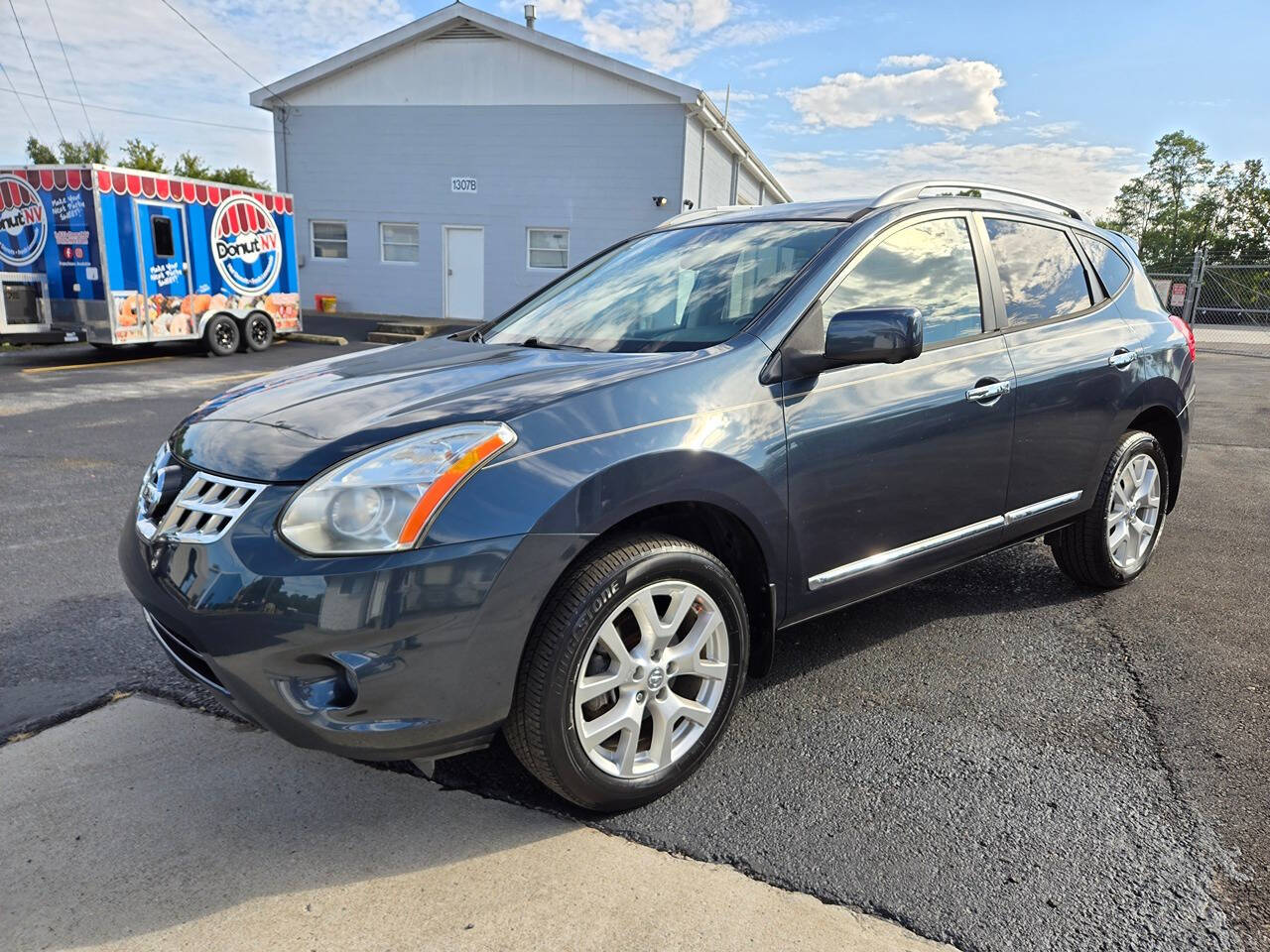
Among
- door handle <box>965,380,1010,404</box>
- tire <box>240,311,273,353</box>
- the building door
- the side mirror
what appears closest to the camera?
the side mirror

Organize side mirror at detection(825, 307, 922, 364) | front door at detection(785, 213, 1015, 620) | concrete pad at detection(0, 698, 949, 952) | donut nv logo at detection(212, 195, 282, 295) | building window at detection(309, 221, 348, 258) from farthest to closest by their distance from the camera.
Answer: building window at detection(309, 221, 348, 258), donut nv logo at detection(212, 195, 282, 295), front door at detection(785, 213, 1015, 620), side mirror at detection(825, 307, 922, 364), concrete pad at detection(0, 698, 949, 952)

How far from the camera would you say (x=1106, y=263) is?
423cm

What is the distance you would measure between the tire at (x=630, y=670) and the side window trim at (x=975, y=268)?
2.94 feet

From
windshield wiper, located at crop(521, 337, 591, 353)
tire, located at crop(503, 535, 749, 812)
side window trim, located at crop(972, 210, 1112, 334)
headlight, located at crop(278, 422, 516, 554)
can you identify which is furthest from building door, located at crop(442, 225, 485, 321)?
headlight, located at crop(278, 422, 516, 554)

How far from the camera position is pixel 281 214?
16.0 meters

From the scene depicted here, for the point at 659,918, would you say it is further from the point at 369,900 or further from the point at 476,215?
the point at 476,215

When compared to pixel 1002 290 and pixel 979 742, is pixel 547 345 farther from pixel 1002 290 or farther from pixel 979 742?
pixel 979 742

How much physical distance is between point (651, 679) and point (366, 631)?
2.67 feet

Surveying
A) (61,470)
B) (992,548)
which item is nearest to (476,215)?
(61,470)

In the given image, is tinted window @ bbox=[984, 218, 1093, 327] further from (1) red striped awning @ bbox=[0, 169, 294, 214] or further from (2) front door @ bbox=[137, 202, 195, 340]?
(2) front door @ bbox=[137, 202, 195, 340]

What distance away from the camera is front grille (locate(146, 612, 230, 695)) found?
7.47ft

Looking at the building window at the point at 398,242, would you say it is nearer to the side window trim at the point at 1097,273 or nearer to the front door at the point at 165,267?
the front door at the point at 165,267

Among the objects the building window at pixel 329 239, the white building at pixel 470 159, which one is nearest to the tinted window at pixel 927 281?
the white building at pixel 470 159

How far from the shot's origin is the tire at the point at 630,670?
224 cm
